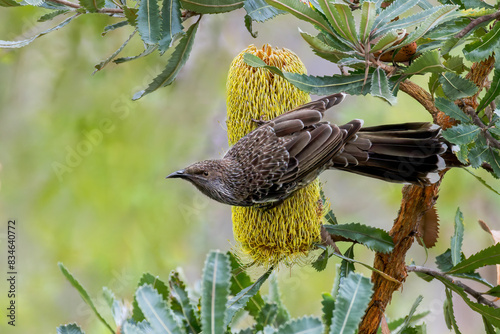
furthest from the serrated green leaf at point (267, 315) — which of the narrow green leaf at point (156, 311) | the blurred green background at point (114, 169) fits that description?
the blurred green background at point (114, 169)

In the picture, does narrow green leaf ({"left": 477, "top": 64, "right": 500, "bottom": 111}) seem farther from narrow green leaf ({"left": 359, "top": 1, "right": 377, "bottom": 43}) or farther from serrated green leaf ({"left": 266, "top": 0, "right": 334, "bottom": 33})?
serrated green leaf ({"left": 266, "top": 0, "right": 334, "bottom": 33})

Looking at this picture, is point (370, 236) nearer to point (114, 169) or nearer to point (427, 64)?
point (427, 64)

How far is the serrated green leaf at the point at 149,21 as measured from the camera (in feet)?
4.91

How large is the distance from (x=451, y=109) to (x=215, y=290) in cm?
80

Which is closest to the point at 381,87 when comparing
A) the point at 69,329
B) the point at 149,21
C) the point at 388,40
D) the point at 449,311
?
the point at 388,40

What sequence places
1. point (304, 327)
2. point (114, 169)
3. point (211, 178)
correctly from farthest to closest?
point (114, 169) < point (211, 178) < point (304, 327)

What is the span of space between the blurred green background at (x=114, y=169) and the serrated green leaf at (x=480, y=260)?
174cm

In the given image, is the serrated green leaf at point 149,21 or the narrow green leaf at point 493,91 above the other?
the serrated green leaf at point 149,21

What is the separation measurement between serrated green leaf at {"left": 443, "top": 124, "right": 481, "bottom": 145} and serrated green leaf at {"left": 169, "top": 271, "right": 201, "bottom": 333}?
823 millimetres

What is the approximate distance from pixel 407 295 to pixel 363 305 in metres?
3.01

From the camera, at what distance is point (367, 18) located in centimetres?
142

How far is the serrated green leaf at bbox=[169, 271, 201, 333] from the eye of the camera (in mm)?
1565

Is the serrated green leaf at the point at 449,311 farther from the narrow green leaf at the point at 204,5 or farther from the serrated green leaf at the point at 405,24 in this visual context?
the narrow green leaf at the point at 204,5

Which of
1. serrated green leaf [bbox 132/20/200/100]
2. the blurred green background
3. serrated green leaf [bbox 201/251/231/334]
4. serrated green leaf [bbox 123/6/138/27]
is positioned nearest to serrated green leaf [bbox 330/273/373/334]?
serrated green leaf [bbox 201/251/231/334]
